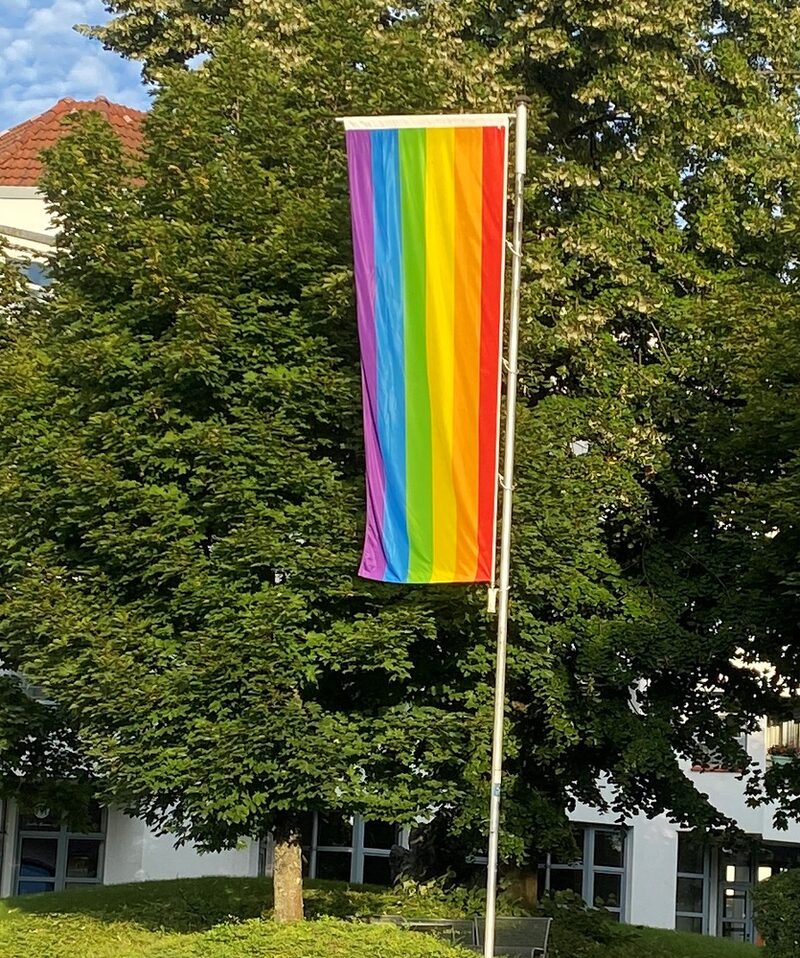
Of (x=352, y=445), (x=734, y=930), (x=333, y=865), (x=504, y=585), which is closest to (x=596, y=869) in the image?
(x=734, y=930)

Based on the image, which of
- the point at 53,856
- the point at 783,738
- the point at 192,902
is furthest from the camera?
the point at 783,738

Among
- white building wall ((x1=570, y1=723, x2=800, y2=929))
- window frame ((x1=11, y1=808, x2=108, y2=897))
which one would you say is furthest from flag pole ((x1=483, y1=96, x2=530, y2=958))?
white building wall ((x1=570, y1=723, x2=800, y2=929))

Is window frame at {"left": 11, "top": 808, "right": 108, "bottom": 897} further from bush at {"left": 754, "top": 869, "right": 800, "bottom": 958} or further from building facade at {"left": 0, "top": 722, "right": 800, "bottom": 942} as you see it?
bush at {"left": 754, "top": 869, "right": 800, "bottom": 958}

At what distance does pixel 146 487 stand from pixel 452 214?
16.8 feet

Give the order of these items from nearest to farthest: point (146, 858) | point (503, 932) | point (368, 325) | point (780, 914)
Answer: point (368, 325)
point (780, 914)
point (503, 932)
point (146, 858)

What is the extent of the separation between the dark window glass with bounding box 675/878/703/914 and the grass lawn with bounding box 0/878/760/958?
8.17 meters

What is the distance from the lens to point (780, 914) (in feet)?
53.3

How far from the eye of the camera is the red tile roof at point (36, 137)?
31.8 metres

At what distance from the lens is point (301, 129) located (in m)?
19.1

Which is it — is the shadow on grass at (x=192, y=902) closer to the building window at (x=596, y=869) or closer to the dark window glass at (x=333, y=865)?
the dark window glass at (x=333, y=865)

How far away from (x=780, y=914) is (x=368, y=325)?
6845 mm

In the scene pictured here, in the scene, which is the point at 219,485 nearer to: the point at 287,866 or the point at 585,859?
the point at 287,866

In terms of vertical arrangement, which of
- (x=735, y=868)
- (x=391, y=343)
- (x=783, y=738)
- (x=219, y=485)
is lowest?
(x=735, y=868)

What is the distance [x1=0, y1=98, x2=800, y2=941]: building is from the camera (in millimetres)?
29172
